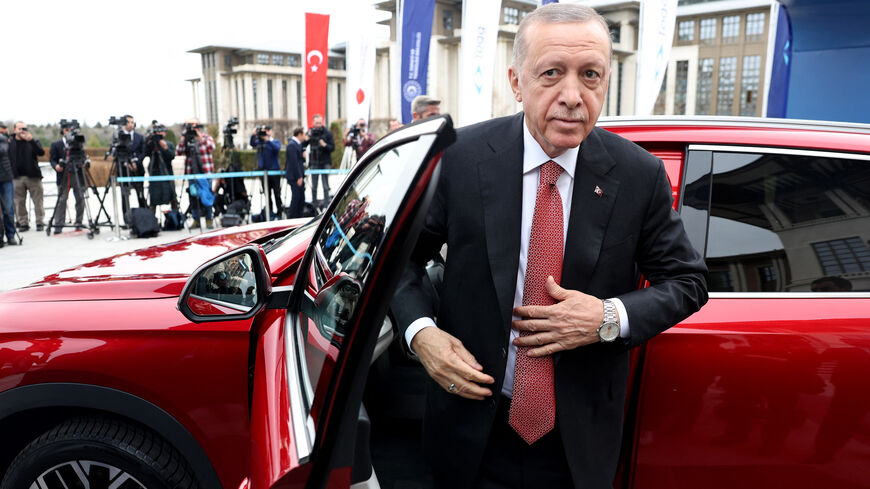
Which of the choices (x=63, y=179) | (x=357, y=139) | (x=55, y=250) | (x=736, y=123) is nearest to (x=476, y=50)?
(x=357, y=139)

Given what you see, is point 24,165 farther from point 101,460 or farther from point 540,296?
point 540,296

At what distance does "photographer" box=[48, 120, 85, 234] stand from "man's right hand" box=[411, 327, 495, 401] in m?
9.96

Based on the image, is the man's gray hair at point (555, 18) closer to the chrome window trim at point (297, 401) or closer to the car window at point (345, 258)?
the car window at point (345, 258)

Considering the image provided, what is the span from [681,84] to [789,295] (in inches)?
3222

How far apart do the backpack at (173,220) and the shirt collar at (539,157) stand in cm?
1012

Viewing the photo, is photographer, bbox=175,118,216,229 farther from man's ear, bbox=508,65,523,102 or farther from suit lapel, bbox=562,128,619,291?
suit lapel, bbox=562,128,619,291

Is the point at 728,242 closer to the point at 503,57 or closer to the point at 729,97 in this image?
the point at 503,57

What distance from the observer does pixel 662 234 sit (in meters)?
1.42

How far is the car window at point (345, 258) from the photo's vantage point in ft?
3.58

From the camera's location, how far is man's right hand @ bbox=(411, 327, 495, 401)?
1.35m

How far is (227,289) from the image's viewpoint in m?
1.90

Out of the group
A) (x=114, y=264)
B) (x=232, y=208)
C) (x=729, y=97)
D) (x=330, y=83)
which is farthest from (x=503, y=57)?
(x=114, y=264)

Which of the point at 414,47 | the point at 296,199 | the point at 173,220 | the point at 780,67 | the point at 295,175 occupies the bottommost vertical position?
the point at 173,220

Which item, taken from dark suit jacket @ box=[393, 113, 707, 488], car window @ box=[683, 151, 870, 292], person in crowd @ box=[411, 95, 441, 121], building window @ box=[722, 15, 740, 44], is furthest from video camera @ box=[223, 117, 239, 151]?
building window @ box=[722, 15, 740, 44]
